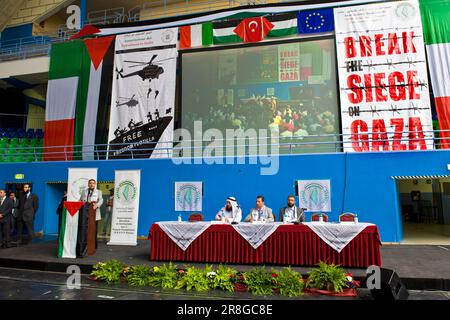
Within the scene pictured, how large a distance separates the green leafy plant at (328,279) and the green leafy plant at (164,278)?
89.5 inches

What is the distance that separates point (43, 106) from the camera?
837 inches

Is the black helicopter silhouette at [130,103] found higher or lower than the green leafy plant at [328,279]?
higher

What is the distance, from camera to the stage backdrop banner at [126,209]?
1023 centimetres

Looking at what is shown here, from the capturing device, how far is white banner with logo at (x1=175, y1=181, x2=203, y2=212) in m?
11.7

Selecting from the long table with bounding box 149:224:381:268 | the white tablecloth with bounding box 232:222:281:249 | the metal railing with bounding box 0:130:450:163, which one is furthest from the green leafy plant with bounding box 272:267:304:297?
the metal railing with bounding box 0:130:450:163

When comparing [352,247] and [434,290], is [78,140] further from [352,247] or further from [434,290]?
[434,290]

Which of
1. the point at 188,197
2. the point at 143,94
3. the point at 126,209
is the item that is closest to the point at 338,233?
the point at 188,197

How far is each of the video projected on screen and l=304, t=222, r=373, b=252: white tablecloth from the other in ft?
19.4

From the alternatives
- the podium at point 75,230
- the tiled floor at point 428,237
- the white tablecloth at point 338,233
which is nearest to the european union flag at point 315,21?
the tiled floor at point 428,237

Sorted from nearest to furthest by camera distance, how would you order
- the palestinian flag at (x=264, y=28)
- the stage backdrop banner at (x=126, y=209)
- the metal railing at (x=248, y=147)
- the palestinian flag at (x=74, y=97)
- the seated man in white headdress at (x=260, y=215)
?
the seated man in white headdress at (x=260, y=215) < the stage backdrop banner at (x=126, y=209) < the metal railing at (x=248, y=147) < the palestinian flag at (x=264, y=28) < the palestinian flag at (x=74, y=97)

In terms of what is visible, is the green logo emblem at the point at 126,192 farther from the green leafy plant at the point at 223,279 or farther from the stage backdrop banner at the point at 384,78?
the stage backdrop banner at the point at 384,78

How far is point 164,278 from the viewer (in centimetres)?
619
